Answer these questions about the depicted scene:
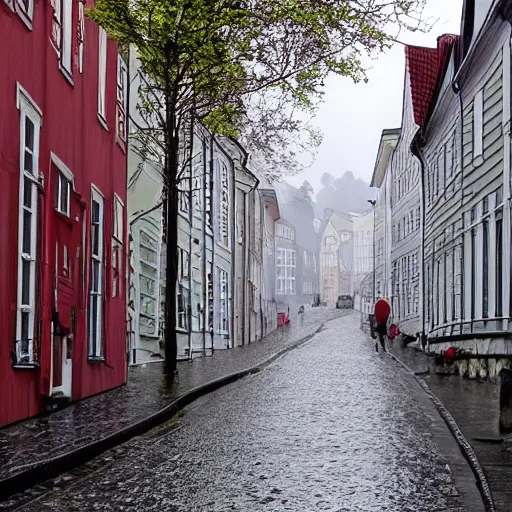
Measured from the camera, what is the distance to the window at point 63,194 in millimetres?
11805

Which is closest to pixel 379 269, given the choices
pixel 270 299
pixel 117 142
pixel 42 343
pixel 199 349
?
pixel 270 299

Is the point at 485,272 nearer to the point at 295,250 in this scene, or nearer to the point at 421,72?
the point at 421,72

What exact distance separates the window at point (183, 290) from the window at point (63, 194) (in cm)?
1307

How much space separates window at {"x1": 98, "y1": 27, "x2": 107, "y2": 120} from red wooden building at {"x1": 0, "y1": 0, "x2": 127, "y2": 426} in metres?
0.02

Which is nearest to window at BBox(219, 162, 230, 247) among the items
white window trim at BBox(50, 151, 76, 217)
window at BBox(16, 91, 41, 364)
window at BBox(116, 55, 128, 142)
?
window at BBox(116, 55, 128, 142)

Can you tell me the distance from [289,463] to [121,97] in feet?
33.3

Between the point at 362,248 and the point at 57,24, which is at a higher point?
the point at 362,248

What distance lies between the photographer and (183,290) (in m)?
26.0

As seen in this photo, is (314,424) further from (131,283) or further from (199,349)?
(199,349)

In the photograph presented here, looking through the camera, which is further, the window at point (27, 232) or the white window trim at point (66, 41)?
the white window trim at point (66, 41)

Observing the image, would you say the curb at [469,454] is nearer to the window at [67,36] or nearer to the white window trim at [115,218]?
the white window trim at [115,218]

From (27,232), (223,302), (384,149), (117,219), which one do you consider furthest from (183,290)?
(384,149)

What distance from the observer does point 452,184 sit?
22781 millimetres

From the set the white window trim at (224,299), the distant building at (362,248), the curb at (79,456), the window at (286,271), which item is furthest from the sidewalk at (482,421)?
the window at (286,271)
